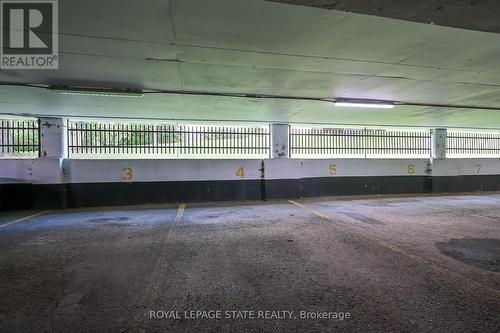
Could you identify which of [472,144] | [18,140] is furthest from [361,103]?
[472,144]

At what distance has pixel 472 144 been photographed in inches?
543

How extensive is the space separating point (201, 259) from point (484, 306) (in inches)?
125

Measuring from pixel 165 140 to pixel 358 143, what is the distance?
8.04 m

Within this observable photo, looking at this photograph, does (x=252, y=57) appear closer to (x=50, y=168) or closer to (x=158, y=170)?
(x=158, y=170)

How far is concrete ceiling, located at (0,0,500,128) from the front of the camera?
2.92 metres

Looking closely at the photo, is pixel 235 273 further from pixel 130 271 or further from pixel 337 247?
pixel 337 247

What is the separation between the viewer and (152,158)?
32.1 ft

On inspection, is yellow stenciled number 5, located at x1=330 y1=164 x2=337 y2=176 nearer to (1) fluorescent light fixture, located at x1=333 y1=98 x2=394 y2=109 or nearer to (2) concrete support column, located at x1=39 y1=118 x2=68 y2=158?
(1) fluorescent light fixture, located at x1=333 y1=98 x2=394 y2=109

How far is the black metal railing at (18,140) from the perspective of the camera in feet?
29.5

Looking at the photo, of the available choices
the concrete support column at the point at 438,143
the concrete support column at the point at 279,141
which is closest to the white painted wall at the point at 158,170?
the concrete support column at the point at 279,141

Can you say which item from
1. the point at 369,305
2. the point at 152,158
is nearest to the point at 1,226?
the point at 152,158

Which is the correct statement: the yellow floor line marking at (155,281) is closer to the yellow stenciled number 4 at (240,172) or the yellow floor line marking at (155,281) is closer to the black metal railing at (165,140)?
the yellow stenciled number 4 at (240,172)

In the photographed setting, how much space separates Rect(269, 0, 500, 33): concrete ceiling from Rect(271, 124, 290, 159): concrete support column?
27.7 feet

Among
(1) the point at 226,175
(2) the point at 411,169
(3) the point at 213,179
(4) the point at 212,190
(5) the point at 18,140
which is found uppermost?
(5) the point at 18,140
